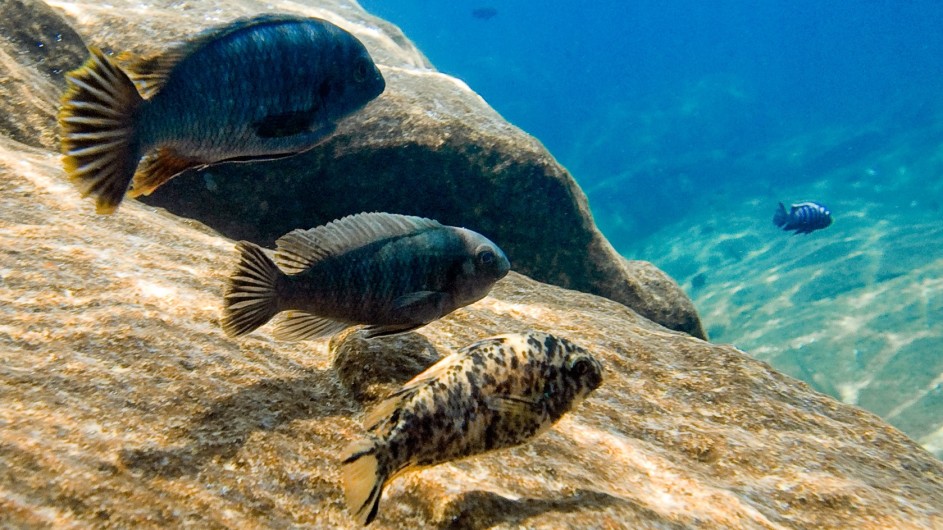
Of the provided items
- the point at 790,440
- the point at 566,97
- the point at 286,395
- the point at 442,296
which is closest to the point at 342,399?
the point at 286,395

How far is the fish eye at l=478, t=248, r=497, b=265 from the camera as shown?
7.95 feet

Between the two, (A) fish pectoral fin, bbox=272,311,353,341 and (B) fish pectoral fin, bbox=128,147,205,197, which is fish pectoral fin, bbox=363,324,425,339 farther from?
(B) fish pectoral fin, bbox=128,147,205,197

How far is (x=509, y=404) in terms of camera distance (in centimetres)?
191

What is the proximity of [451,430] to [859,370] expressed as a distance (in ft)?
31.9

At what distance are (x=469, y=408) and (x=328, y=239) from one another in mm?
931

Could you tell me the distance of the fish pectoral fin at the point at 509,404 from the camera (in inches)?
74.8

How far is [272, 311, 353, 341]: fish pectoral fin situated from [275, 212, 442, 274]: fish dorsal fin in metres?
0.22

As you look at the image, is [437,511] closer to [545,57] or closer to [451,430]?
[451,430]

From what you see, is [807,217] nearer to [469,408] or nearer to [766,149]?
[469,408]

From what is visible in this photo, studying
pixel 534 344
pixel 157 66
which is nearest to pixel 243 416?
pixel 534 344

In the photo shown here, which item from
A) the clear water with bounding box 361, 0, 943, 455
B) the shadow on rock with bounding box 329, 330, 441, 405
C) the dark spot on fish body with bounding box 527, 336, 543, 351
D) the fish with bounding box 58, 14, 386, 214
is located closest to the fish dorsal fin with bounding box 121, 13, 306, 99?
the fish with bounding box 58, 14, 386, 214

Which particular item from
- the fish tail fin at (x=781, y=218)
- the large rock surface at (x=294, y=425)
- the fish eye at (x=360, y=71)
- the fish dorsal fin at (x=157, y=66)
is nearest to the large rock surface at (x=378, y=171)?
the large rock surface at (x=294, y=425)

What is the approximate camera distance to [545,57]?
277ft

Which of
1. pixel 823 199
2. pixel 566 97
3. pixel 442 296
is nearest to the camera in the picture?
pixel 442 296
